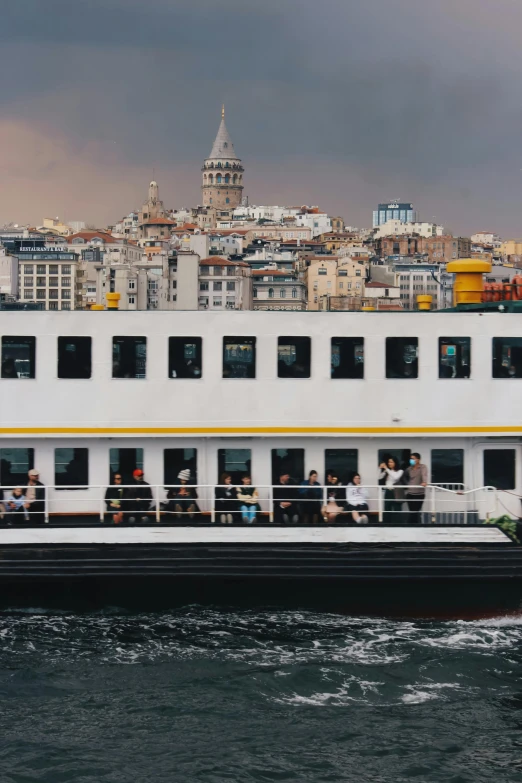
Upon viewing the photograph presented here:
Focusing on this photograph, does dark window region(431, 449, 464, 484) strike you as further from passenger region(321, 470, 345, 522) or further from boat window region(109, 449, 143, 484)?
boat window region(109, 449, 143, 484)

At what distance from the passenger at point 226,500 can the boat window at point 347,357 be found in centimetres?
210

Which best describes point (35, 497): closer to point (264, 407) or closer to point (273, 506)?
point (273, 506)

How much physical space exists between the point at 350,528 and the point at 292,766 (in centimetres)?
357

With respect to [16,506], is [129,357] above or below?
above

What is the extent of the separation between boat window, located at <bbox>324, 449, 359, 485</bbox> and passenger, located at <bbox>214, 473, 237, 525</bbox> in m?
1.37

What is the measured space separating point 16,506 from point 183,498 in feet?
7.40

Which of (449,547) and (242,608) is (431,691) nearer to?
(449,547)

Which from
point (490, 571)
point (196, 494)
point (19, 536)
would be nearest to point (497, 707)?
point (490, 571)

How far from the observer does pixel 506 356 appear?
580 inches

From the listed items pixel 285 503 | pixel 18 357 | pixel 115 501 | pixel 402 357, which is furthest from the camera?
pixel 402 357

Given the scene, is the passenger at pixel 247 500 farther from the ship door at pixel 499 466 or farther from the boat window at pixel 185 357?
the ship door at pixel 499 466

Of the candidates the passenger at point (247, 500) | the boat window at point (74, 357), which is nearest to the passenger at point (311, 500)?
the passenger at point (247, 500)

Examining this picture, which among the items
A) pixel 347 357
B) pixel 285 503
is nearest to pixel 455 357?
pixel 347 357

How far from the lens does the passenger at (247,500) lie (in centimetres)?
1410
